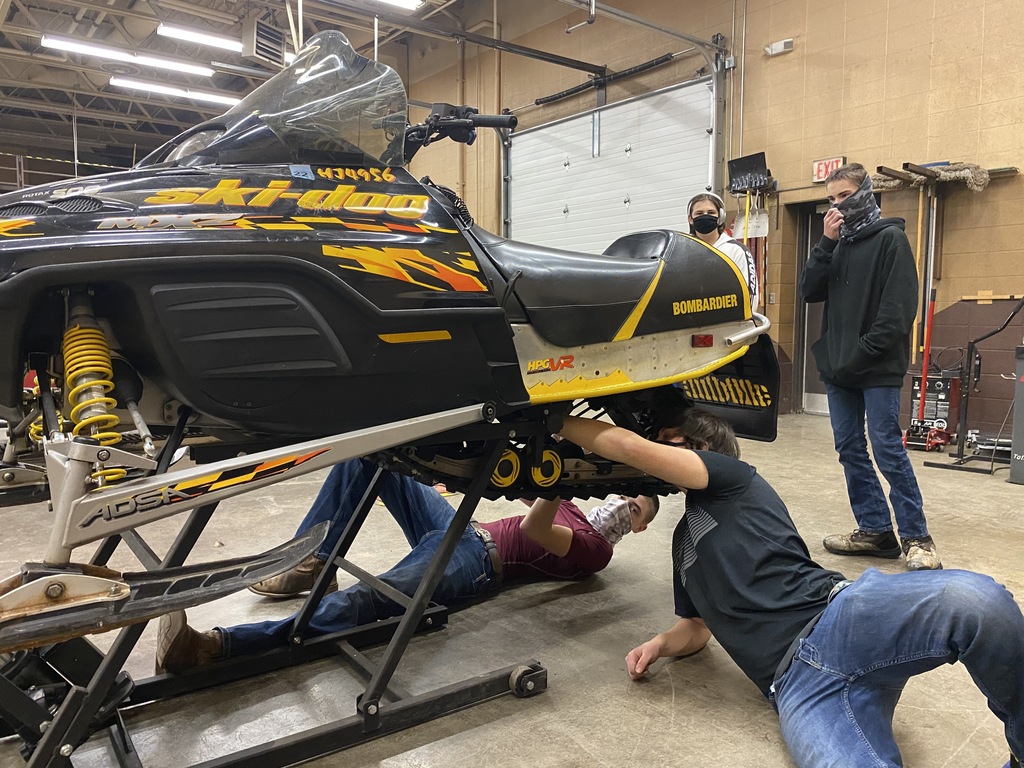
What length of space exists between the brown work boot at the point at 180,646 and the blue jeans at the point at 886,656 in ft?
5.01

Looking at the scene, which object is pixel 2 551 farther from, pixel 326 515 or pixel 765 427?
pixel 765 427

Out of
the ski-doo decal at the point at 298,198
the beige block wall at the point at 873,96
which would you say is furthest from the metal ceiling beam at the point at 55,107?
the ski-doo decal at the point at 298,198

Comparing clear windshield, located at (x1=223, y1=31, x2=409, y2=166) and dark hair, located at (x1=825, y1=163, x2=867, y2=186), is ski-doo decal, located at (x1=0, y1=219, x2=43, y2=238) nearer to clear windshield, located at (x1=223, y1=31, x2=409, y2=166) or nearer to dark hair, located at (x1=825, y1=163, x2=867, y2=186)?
clear windshield, located at (x1=223, y1=31, x2=409, y2=166)

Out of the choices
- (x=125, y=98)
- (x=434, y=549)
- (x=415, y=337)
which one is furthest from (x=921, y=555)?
(x=125, y=98)

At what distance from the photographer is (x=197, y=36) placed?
7.72 meters

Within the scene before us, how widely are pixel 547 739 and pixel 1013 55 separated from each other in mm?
6141

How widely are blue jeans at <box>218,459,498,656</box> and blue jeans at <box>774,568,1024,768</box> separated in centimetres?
118

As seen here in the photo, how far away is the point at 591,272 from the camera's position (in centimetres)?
188

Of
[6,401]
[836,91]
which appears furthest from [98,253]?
[836,91]

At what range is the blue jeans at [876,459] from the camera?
2.89 metres

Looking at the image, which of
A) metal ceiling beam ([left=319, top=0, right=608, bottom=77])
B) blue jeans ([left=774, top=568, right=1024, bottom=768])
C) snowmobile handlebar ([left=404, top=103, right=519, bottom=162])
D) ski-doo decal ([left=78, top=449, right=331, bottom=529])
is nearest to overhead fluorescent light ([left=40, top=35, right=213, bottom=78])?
metal ceiling beam ([left=319, top=0, right=608, bottom=77])

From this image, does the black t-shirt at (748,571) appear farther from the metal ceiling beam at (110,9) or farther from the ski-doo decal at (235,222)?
the metal ceiling beam at (110,9)

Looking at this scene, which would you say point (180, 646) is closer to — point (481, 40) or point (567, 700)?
point (567, 700)

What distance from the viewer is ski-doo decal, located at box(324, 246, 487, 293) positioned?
1.47 meters
